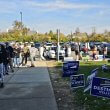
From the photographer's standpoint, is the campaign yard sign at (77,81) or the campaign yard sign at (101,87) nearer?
the campaign yard sign at (101,87)

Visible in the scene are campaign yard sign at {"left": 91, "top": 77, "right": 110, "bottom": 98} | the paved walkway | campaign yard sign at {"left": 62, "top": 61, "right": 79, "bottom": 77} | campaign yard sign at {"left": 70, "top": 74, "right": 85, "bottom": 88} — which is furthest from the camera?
campaign yard sign at {"left": 62, "top": 61, "right": 79, "bottom": 77}

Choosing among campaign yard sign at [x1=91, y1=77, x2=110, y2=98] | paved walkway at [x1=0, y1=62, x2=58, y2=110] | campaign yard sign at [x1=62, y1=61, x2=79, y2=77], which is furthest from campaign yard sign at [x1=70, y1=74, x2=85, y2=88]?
campaign yard sign at [x1=62, y1=61, x2=79, y2=77]

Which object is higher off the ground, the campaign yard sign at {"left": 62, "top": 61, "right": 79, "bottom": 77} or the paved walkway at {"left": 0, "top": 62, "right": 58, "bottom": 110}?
the campaign yard sign at {"left": 62, "top": 61, "right": 79, "bottom": 77}

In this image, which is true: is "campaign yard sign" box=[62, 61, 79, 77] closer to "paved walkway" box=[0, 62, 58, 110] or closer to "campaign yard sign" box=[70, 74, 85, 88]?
"paved walkway" box=[0, 62, 58, 110]

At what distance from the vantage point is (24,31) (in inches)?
3752

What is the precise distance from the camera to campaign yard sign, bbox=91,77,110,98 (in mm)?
10575

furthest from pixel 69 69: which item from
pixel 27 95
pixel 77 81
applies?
pixel 27 95

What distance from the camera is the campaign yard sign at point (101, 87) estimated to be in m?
10.6

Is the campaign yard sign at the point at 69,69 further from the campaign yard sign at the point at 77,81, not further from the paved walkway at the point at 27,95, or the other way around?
the campaign yard sign at the point at 77,81

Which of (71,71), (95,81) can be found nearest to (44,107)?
(95,81)

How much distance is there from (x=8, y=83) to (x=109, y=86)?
7.28 meters

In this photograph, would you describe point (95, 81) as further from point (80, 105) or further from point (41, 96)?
point (41, 96)

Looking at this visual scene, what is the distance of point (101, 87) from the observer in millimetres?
10797

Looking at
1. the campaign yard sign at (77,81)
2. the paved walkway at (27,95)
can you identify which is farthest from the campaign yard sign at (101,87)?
the campaign yard sign at (77,81)
